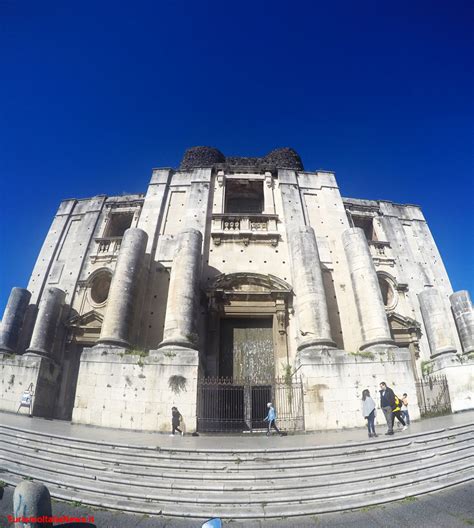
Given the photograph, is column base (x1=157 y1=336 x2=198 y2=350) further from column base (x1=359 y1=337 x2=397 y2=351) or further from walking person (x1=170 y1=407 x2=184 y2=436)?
column base (x1=359 y1=337 x2=397 y2=351)

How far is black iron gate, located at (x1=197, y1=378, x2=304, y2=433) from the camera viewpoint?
9.43m

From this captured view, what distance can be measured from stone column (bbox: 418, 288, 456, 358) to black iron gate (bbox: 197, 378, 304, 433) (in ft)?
24.8

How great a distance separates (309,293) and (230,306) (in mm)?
3425

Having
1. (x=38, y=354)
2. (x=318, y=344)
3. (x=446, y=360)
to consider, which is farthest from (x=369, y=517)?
(x=38, y=354)

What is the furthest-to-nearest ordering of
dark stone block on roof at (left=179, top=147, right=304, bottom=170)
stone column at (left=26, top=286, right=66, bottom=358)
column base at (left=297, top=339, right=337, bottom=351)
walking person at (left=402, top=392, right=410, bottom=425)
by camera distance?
1. dark stone block on roof at (left=179, top=147, right=304, bottom=170)
2. stone column at (left=26, top=286, right=66, bottom=358)
3. column base at (left=297, top=339, right=337, bottom=351)
4. walking person at (left=402, top=392, right=410, bottom=425)

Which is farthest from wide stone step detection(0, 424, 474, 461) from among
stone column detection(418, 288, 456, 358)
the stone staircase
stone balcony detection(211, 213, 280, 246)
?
stone balcony detection(211, 213, 280, 246)

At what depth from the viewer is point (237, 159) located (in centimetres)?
1966

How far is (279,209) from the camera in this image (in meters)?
16.2

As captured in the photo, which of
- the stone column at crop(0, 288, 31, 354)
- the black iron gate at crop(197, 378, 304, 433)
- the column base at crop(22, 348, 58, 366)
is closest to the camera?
the black iron gate at crop(197, 378, 304, 433)

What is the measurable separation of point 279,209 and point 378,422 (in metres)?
10.6

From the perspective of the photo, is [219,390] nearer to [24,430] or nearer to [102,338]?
[102,338]

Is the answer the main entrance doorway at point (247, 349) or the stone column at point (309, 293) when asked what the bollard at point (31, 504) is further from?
the main entrance doorway at point (247, 349)

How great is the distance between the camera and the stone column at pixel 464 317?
13836 mm

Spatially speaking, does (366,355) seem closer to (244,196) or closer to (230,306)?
(230,306)
